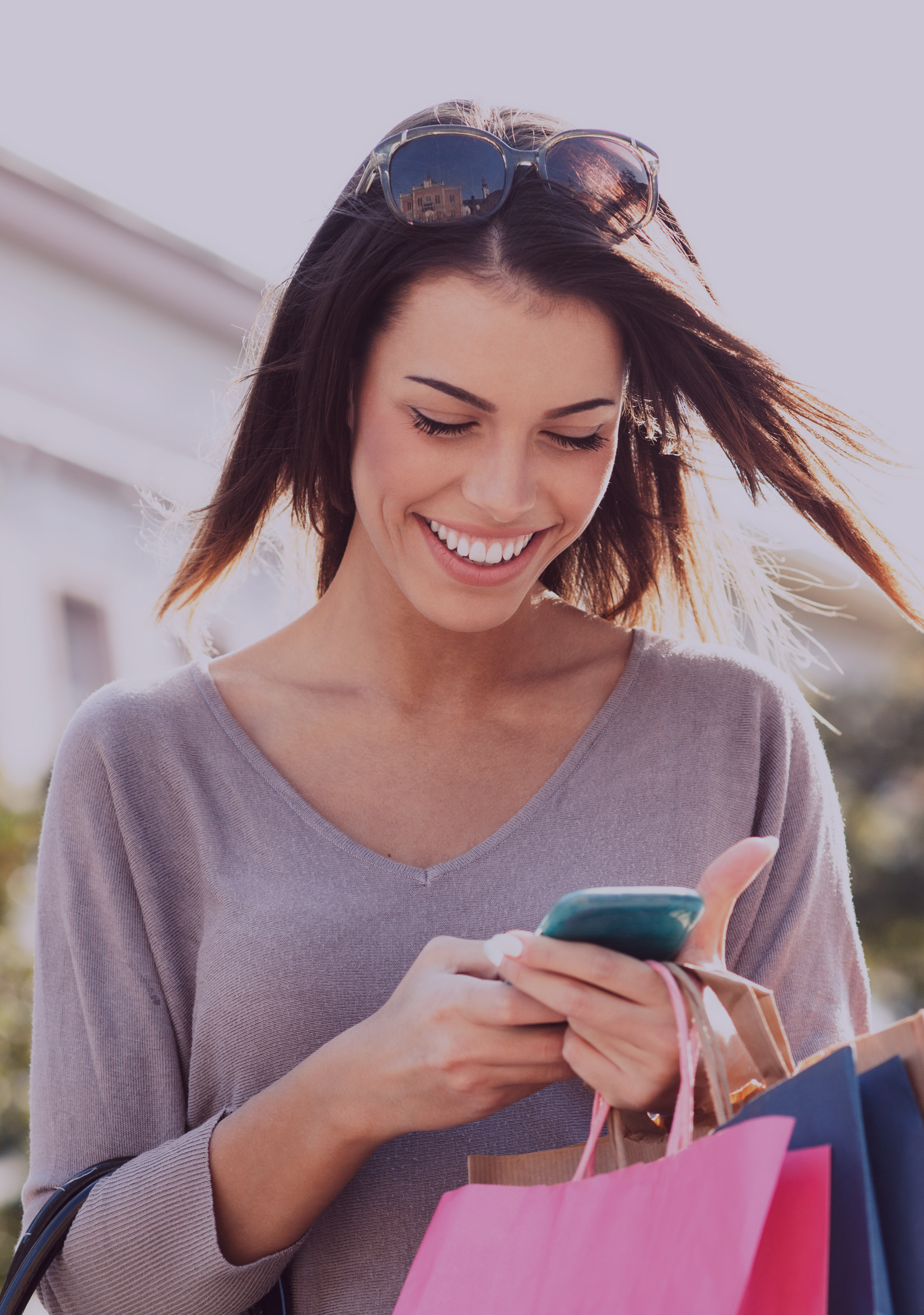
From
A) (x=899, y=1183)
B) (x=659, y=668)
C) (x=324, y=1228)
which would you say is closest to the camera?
(x=899, y=1183)

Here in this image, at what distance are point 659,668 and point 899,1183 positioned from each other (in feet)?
3.81

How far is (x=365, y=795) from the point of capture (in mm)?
2086

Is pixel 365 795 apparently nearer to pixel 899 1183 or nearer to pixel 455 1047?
pixel 455 1047

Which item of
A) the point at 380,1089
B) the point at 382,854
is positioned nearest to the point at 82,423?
the point at 382,854

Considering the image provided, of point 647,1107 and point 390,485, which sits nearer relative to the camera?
point 647,1107

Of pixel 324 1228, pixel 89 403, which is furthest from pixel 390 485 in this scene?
pixel 89 403

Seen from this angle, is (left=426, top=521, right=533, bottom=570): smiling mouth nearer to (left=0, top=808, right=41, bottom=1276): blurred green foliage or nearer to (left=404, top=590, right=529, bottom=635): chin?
(left=404, top=590, right=529, bottom=635): chin

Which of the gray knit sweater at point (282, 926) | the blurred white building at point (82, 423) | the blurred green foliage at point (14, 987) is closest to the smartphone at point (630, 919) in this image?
the gray knit sweater at point (282, 926)

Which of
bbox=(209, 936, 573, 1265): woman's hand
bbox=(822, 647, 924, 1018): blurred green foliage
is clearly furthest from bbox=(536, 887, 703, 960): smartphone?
A: bbox=(822, 647, 924, 1018): blurred green foliage

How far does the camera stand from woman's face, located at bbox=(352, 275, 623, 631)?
1877 millimetres

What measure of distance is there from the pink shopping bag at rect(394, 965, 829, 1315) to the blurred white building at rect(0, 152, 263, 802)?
8.34 meters

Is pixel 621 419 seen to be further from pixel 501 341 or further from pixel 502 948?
pixel 502 948

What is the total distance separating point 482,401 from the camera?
1863 millimetres

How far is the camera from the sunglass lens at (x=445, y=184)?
2.00 meters
